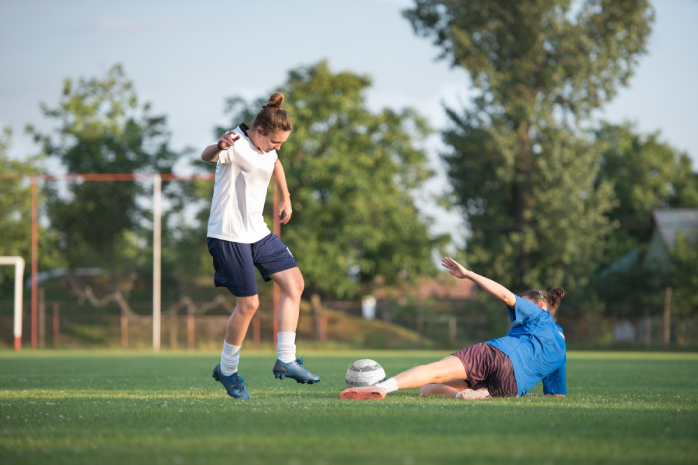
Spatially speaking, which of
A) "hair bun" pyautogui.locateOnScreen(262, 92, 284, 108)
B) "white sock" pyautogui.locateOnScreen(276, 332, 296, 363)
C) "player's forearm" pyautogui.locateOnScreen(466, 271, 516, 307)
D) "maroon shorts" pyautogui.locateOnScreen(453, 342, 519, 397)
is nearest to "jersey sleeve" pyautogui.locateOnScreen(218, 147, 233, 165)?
"hair bun" pyautogui.locateOnScreen(262, 92, 284, 108)

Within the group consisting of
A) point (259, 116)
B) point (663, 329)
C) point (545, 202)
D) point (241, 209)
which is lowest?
point (663, 329)

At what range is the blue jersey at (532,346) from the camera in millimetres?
5184

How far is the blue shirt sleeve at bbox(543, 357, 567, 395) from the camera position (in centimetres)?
546

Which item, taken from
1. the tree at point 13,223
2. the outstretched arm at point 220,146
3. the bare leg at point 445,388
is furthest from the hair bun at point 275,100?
the tree at point 13,223

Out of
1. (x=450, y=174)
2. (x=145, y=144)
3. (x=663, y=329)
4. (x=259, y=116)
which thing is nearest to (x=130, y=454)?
(x=259, y=116)

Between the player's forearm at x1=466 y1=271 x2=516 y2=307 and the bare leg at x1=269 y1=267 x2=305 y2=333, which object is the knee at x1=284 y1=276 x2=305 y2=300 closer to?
the bare leg at x1=269 y1=267 x2=305 y2=333

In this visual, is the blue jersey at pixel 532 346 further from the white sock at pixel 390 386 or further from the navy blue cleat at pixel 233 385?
the navy blue cleat at pixel 233 385

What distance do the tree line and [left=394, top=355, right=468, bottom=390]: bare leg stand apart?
23171mm

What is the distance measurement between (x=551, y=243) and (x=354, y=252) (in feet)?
30.1

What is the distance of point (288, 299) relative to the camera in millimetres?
5281

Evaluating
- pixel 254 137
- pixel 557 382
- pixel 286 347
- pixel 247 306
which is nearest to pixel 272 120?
pixel 254 137

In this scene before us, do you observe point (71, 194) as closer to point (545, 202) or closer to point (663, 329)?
point (545, 202)

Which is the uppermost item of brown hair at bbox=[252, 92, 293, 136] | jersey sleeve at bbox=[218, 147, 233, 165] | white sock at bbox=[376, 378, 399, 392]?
brown hair at bbox=[252, 92, 293, 136]

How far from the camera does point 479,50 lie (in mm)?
29969
